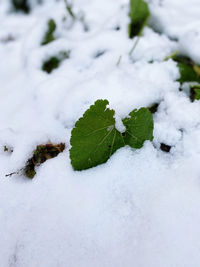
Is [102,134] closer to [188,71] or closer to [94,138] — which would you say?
[94,138]

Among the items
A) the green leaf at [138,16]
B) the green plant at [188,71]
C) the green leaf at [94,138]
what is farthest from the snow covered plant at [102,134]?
the green leaf at [138,16]

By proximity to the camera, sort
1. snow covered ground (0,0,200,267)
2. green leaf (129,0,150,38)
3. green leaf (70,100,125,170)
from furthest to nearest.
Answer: green leaf (129,0,150,38)
green leaf (70,100,125,170)
snow covered ground (0,0,200,267)

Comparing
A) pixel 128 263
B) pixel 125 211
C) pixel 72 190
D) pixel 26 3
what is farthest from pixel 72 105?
pixel 26 3

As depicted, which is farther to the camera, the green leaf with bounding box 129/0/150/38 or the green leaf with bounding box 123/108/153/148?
the green leaf with bounding box 129/0/150/38

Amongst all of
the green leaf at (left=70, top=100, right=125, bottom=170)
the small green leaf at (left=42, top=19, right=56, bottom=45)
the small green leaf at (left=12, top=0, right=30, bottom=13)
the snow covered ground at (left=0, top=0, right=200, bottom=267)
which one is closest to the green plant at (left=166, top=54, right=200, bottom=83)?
the snow covered ground at (left=0, top=0, right=200, bottom=267)

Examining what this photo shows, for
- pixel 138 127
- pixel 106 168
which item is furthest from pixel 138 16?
pixel 106 168

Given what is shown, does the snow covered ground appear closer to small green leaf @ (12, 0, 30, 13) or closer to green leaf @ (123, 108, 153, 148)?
green leaf @ (123, 108, 153, 148)
